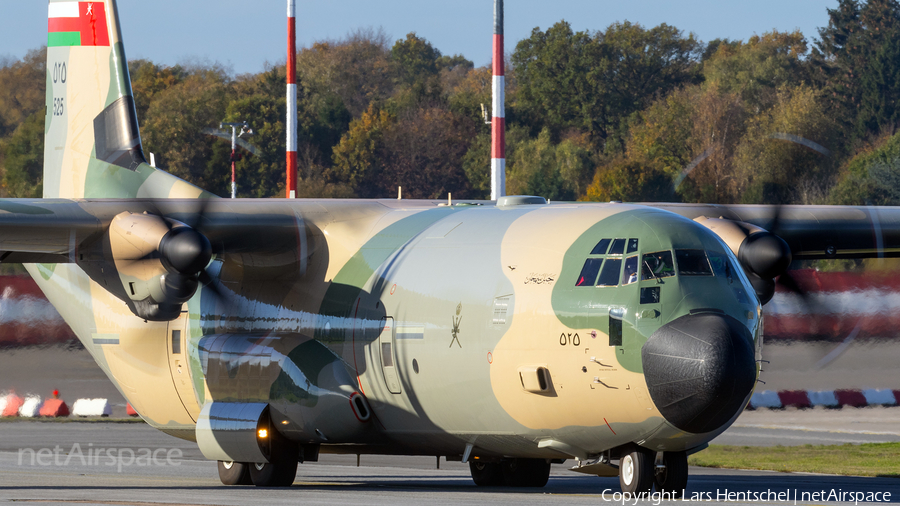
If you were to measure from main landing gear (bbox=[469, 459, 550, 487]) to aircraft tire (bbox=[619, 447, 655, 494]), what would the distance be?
356cm

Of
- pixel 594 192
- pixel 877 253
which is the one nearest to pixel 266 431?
pixel 877 253

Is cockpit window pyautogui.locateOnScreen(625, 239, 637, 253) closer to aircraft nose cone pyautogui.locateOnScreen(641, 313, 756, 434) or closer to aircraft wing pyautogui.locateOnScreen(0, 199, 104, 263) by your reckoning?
aircraft nose cone pyautogui.locateOnScreen(641, 313, 756, 434)

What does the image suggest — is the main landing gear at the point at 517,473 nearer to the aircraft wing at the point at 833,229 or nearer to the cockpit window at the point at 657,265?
the aircraft wing at the point at 833,229

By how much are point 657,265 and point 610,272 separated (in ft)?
1.61

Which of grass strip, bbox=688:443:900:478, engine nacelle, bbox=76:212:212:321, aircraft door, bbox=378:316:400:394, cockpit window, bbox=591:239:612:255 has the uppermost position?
cockpit window, bbox=591:239:612:255

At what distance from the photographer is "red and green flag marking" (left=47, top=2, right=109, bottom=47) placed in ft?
66.5

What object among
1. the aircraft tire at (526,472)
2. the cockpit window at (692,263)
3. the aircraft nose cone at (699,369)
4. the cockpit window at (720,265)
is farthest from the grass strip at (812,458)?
the aircraft nose cone at (699,369)

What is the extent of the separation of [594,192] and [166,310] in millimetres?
31649

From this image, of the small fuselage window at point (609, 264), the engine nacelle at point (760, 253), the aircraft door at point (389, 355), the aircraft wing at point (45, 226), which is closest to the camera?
the small fuselage window at point (609, 264)

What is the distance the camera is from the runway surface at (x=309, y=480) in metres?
13.7

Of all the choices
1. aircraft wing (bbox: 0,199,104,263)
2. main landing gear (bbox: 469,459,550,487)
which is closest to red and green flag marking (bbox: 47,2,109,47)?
aircraft wing (bbox: 0,199,104,263)

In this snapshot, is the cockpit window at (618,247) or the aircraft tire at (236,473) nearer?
the cockpit window at (618,247)

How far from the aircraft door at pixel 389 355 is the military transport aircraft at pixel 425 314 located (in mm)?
20

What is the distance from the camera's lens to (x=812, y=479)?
1700cm
